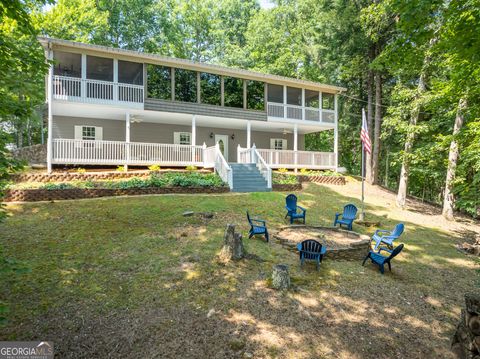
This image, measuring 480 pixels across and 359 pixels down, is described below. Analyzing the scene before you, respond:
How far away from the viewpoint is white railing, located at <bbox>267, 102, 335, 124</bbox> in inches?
709

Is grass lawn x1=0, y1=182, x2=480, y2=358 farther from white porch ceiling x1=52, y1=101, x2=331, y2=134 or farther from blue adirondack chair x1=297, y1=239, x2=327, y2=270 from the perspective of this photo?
white porch ceiling x1=52, y1=101, x2=331, y2=134

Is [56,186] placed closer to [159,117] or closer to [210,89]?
[159,117]

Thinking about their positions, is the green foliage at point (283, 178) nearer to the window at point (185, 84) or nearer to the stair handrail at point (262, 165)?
the stair handrail at point (262, 165)

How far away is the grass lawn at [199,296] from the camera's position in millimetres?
3654

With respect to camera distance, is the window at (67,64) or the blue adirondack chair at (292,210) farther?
the window at (67,64)

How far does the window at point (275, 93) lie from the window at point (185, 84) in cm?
544

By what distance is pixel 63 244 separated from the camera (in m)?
6.39

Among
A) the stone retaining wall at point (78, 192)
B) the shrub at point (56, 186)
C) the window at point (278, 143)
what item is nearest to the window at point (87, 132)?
the shrub at point (56, 186)

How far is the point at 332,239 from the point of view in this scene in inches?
314

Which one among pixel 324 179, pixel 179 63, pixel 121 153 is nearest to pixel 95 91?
pixel 121 153

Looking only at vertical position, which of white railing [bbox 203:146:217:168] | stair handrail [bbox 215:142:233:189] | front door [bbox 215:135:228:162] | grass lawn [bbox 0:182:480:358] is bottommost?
grass lawn [bbox 0:182:480:358]

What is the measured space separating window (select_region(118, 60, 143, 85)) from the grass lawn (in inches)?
383

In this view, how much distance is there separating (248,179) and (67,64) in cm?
1161

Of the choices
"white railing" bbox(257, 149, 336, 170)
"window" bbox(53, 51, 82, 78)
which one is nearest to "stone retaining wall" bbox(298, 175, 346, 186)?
"white railing" bbox(257, 149, 336, 170)
